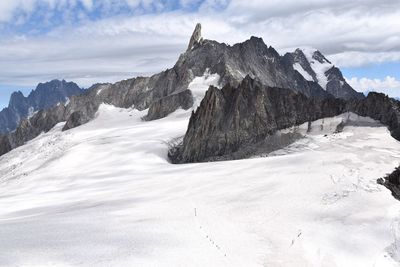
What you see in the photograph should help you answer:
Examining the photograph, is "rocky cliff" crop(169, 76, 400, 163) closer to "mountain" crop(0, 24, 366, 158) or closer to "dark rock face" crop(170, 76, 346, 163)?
"dark rock face" crop(170, 76, 346, 163)

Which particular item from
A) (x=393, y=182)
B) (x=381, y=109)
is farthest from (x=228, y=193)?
(x=381, y=109)

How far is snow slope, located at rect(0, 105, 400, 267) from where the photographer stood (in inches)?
Result: 714

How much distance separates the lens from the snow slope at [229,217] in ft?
59.5

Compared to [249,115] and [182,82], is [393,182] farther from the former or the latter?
[182,82]

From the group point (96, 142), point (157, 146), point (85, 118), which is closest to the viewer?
point (157, 146)

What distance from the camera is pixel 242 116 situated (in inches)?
2373

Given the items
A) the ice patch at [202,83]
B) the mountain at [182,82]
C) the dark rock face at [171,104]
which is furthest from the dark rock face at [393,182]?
the ice patch at [202,83]

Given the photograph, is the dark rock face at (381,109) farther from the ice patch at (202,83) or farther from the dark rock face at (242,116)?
the ice patch at (202,83)

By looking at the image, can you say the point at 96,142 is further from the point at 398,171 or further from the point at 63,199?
the point at 398,171

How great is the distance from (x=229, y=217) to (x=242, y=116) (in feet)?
121

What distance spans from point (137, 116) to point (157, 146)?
175ft

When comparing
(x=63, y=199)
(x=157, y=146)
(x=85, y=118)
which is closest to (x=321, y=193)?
(x=63, y=199)

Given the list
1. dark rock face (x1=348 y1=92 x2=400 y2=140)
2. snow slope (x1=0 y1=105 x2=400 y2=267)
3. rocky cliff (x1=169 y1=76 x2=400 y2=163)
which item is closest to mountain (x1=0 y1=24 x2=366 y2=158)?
rocky cliff (x1=169 y1=76 x2=400 y2=163)

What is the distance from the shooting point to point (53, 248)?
17500 millimetres
